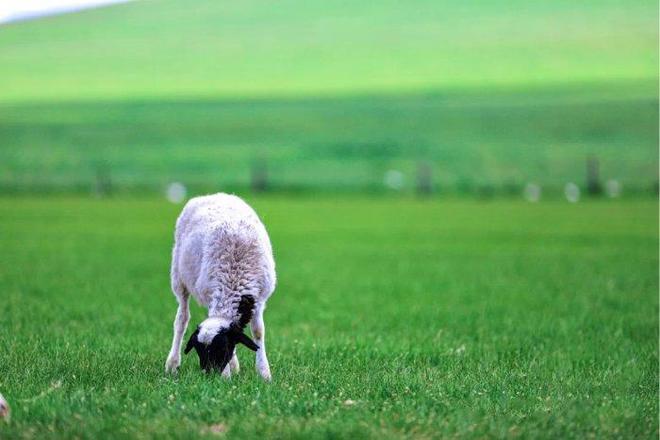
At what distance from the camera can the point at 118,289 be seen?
15.1 m

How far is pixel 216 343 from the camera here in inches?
302

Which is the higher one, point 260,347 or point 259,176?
point 260,347

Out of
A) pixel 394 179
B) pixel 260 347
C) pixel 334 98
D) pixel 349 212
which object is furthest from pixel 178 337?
pixel 334 98

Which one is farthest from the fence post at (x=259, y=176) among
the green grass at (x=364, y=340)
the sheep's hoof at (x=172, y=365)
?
the sheep's hoof at (x=172, y=365)

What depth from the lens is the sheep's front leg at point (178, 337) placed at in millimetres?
8531

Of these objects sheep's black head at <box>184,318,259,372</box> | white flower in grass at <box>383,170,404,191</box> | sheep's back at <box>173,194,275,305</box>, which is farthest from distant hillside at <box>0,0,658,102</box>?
sheep's black head at <box>184,318,259,372</box>

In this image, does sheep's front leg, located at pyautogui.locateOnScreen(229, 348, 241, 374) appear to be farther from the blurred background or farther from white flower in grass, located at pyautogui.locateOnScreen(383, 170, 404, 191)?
white flower in grass, located at pyautogui.locateOnScreen(383, 170, 404, 191)

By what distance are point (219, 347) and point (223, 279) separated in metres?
0.77

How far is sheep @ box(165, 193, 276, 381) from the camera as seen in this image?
7746 mm

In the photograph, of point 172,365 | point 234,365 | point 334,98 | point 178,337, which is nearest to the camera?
point 234,365

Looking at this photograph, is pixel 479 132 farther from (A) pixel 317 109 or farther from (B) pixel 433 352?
(B) pixel 433 352

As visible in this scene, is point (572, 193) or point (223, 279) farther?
point (572, 193)

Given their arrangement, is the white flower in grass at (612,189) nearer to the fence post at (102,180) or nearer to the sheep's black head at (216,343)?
the fence post at (102,180)

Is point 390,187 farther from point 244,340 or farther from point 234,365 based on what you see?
point 244,340
